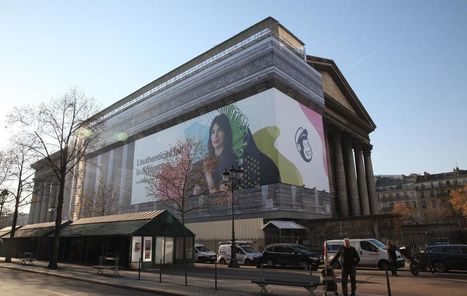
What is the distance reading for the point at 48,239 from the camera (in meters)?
35.8

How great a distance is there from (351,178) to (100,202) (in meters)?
43.3

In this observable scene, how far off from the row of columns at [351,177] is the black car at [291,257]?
1272 inches

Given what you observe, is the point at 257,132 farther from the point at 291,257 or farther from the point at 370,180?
the point at 370,180

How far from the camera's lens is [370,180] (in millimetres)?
70188

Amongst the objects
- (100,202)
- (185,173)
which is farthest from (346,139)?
(100,202)

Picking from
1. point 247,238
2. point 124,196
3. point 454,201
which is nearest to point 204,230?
point 247,238

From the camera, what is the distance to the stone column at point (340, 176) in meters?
57.4

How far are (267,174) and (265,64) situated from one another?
14417mm

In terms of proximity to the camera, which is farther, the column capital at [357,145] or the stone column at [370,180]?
the column capital at [357,145]

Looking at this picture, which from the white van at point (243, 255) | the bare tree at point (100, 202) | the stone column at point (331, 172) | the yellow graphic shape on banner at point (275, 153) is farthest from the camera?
the bare tree at point (100, 202)

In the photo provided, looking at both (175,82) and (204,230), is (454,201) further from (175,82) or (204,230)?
(175,82)

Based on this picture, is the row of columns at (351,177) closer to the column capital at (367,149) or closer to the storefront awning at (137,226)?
the column capital at (367,149)

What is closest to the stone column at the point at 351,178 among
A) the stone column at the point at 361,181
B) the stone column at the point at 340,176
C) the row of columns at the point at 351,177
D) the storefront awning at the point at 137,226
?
the row of columns at the point at 351,177

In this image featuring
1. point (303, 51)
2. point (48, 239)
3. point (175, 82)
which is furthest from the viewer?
point (175, 82)
